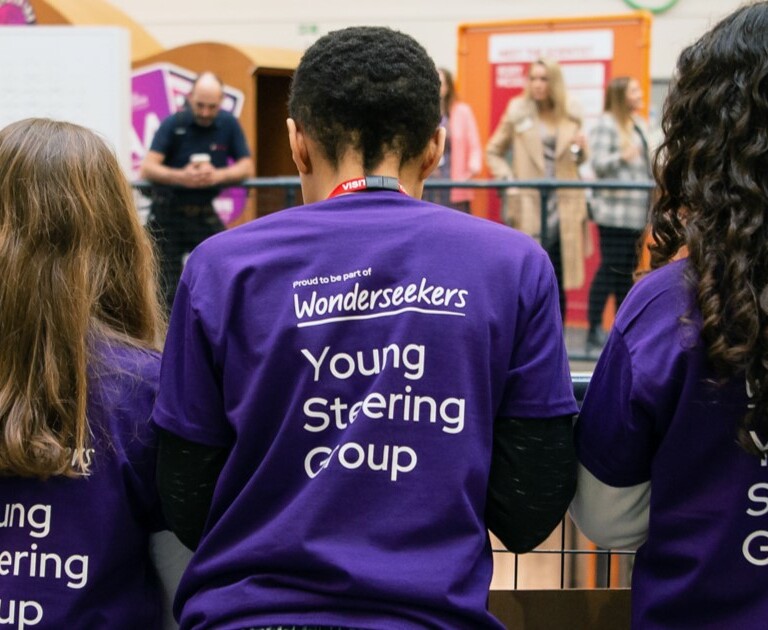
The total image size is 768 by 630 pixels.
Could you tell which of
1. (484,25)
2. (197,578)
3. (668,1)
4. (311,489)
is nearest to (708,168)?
(311,489)

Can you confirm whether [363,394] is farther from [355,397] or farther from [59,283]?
[59,283]

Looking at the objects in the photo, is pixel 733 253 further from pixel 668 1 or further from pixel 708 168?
pixel 668 1

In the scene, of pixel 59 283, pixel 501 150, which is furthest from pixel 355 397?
pixel 501 150

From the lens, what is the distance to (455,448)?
1839mm

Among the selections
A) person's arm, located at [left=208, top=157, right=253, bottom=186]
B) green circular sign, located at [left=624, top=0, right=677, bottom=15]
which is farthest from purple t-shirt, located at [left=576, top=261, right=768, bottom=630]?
green circular sign, located at [left=624, top=0, right=677, bottom=15]

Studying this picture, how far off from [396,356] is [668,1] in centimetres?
1424

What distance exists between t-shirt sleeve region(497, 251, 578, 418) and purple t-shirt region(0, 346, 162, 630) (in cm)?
68

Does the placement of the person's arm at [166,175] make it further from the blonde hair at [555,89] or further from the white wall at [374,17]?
the white wall at [374,17]

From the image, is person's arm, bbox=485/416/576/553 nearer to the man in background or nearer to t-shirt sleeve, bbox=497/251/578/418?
t-shirt sleeve, bbox=497/251/578/418

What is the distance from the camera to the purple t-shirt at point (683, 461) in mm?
1921

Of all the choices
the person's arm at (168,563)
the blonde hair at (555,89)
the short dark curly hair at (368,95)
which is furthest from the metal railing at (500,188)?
the short dark curly hair at (368,95)

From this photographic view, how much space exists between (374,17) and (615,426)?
14076 millimetres

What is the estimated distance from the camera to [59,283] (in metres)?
2.17

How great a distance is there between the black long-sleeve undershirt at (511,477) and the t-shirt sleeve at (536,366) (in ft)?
0.08
